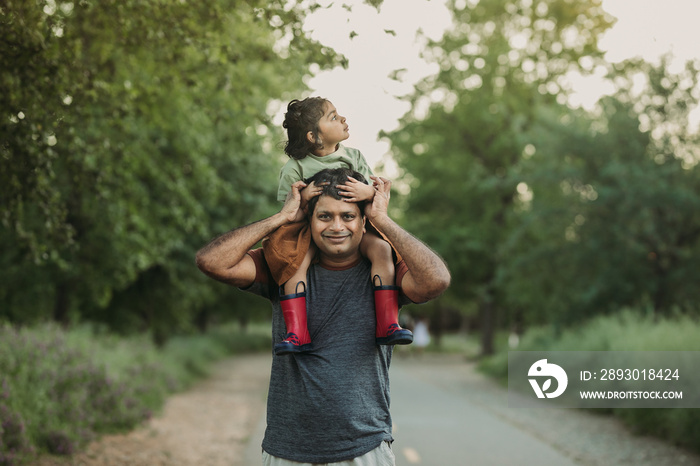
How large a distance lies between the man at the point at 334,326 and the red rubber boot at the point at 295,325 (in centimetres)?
4

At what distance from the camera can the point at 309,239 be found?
3.09 m

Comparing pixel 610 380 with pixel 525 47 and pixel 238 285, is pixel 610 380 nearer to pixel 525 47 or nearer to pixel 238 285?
pixel 238 285

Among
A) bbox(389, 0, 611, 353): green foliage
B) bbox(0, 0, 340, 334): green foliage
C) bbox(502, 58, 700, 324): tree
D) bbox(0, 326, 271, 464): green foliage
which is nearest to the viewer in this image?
bbox(0, 0, 340, 334): green foliage

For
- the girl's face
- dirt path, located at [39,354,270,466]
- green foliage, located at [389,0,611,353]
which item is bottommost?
dirt path, located at [39,354,270,466]

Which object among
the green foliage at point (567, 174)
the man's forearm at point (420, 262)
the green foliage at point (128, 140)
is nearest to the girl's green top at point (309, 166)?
the man's forearm at point (420, 262)

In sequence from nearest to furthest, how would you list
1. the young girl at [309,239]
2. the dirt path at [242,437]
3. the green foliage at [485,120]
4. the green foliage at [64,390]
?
the young girl at [309,239]
the green foliage at [64,390]
the dirt path at [242,437]
the green foliage at [485,120]

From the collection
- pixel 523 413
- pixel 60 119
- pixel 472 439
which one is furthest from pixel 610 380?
pixel 60 119

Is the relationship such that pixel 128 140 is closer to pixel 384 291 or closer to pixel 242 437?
pixel 242 437

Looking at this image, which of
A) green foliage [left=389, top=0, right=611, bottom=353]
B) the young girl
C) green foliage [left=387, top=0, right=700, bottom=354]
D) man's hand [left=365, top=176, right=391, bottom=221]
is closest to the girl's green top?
the young girl

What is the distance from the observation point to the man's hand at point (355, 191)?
3004 millimetres

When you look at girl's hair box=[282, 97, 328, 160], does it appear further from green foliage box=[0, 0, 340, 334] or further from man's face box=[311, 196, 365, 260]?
green foliage box=[0, 0, 340, 334]

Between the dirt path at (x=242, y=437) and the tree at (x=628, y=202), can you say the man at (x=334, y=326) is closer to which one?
the dirt path at (x=242, y=437)

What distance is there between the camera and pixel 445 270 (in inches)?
114

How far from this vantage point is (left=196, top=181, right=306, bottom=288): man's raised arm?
9.48 ft
